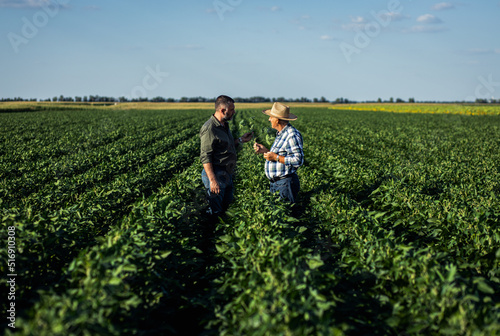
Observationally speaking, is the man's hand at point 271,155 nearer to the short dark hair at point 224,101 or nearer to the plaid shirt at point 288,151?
the plaid shirt at point 288,151

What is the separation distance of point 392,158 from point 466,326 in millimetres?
11886

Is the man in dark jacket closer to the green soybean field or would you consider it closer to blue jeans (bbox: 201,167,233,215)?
blue jeans (bbox: 201,167,233,215)

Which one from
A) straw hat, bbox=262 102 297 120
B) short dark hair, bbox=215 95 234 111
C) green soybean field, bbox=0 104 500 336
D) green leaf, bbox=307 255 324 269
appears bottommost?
green soybean field, bbox=0 104 500 336

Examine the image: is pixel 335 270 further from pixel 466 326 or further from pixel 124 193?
pixel 124 193

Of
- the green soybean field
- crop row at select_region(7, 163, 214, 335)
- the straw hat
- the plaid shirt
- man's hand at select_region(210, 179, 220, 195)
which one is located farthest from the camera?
the straw hat

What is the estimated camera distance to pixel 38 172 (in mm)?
10508

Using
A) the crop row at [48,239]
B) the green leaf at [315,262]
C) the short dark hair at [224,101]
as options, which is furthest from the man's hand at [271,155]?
the crop row at [48,239]

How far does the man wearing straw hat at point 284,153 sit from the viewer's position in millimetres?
4984

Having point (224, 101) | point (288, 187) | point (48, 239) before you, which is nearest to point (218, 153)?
point (224, 101)

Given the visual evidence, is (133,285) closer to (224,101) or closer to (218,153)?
(218,153)

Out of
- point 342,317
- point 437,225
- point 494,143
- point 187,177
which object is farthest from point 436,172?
point 494,143

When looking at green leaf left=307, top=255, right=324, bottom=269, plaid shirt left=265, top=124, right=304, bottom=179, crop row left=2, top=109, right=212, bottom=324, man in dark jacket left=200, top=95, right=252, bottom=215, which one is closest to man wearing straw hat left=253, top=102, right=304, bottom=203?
plaid shirt left=265, top=124, right=304, bottom=179

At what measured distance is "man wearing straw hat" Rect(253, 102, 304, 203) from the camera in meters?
4.98

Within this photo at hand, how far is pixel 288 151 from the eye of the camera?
16.5 feet
